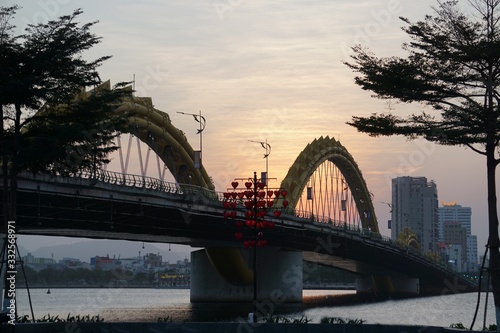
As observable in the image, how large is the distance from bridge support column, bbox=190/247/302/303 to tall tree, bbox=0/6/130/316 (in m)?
73.1

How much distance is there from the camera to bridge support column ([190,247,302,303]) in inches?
5098

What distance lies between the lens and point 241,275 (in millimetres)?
131750

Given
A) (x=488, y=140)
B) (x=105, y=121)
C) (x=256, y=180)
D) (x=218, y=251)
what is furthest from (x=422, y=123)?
(x=218, y=251)

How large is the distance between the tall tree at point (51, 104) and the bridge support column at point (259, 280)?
73.1 m

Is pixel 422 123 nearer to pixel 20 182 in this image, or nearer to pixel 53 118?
pixel 53 118

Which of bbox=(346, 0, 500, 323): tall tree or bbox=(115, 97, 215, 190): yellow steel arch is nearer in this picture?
bbox=(346, 0, 500, 323): tall tree

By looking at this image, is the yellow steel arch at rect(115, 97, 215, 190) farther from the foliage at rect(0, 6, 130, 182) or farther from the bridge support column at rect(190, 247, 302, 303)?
the foliage at rect(0, 6, 130, 182)

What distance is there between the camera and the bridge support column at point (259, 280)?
12950 centimetres

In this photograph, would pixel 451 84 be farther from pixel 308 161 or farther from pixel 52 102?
pixel 308 161

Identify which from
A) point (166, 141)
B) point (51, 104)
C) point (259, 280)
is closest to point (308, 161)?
point (259, 280)

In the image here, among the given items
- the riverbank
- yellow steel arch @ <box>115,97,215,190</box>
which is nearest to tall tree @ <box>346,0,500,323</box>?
the riverbank

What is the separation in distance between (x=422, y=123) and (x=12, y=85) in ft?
72.5

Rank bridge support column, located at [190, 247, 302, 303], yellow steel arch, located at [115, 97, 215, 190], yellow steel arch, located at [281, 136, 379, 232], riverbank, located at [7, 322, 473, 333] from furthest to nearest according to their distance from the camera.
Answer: yellow steel arch, located at [281, 136, 379, 232]
bridge support column, located at [190, 247, 302, 303]
yellow steel arch, located at [115, 97, 215, 190]
riverbank, located at [7, 322, 473, 333]

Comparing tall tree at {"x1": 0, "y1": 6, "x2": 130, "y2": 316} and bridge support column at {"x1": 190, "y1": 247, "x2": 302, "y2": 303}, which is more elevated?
tall tree at {"x1": 0, "y1": 6, "x2": 130, "y2": 316}
